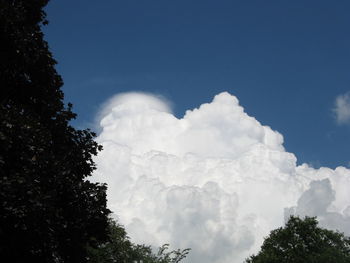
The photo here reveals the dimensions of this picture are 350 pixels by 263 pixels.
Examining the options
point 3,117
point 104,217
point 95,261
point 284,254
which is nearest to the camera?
point 3,117

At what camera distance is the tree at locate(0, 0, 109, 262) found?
50.8 feet

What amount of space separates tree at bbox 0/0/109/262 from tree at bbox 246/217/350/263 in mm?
60791

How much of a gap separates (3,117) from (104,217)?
23.1 feet

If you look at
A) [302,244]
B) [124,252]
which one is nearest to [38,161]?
[124,252]

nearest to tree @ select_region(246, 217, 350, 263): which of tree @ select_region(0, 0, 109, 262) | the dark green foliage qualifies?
the dark green foliage

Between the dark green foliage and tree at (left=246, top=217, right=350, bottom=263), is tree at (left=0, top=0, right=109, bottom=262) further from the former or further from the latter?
tree at (left=246, top=217, right=350, bottom=263)

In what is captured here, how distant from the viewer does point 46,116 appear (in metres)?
21.2

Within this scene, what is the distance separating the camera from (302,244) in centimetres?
7688

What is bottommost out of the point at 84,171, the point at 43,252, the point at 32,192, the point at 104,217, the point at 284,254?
the point at 43,252

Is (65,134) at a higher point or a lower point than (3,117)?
higher

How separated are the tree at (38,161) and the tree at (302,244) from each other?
6079 centimetres

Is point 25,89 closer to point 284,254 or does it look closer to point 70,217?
point 70,217

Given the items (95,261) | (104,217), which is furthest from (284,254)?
(104,217)

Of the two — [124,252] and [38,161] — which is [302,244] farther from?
[38,161]
